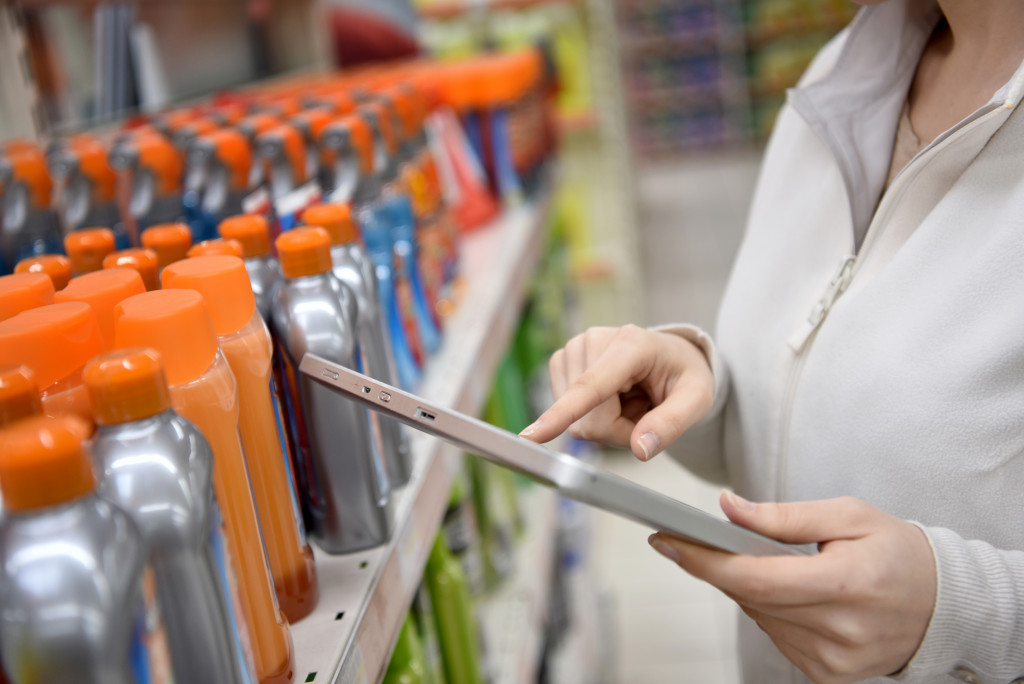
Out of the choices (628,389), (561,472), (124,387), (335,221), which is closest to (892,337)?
(628,389)

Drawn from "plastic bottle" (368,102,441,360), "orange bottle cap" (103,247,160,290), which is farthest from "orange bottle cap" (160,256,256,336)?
"plastic bottle" (368,102,441,360)

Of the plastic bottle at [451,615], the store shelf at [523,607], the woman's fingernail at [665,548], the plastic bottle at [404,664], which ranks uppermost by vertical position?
the woman's fingernail at [665,548]

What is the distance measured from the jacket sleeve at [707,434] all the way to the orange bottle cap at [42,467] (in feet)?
2.20

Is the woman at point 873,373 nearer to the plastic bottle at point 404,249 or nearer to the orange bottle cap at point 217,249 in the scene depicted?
the orange bottle cap at point 217,249

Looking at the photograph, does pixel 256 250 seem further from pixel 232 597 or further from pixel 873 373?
pixel 873 373

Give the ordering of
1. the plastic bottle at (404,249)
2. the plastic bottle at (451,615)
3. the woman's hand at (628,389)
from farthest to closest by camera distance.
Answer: the plastic bottle at (404,249), the plastic bottle at (451,615), the woman's hand at (628,389)

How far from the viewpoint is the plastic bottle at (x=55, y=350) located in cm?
57

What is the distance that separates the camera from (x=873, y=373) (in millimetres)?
865

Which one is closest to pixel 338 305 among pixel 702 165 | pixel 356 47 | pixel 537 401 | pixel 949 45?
pixel 949 45

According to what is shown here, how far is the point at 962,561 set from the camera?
692 mm

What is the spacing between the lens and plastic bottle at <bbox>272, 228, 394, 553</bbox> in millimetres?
790

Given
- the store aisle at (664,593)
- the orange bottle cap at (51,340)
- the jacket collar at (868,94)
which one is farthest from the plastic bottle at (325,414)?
the store aisle at (664,593)

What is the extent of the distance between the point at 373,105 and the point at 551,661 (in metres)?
1.33

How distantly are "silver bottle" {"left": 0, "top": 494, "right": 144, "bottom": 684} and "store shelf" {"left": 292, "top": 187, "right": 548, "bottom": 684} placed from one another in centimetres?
26
